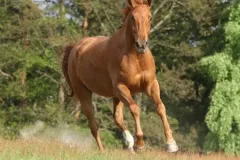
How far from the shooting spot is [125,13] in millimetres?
10461

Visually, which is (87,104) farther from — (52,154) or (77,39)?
(77,39)

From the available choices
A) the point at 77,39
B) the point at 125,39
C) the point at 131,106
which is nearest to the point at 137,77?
the point at 131,106

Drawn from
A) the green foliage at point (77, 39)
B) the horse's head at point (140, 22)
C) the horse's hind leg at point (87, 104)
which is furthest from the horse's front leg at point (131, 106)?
the green foliage at point (77, 39)

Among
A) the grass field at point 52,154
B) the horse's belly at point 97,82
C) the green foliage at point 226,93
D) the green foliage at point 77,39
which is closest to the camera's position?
the grass field at point 52,154

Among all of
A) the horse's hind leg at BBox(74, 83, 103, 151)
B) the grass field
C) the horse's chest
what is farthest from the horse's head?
the horse's hind leg at BBox(74, 83, 103, 151)

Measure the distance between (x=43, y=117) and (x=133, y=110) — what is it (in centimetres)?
2172

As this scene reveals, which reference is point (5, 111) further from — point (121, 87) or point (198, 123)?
point (121, 87)

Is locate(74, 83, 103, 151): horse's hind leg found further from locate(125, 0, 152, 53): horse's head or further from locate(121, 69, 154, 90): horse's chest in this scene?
locate(125, 0, 152, 53): horse's head

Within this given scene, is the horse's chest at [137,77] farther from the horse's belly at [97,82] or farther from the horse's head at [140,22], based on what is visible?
the horse's belly at [97,82]

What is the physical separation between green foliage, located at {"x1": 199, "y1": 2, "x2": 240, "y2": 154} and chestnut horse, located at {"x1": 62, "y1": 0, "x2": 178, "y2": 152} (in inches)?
840

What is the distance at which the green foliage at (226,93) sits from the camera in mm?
32438

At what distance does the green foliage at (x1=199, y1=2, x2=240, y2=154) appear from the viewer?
32.4 meters

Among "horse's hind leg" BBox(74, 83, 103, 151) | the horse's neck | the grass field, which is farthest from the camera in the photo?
"horse's hind leg" BBox(74, 83, 103, 151)

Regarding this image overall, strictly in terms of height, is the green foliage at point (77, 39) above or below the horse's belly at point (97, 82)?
below
